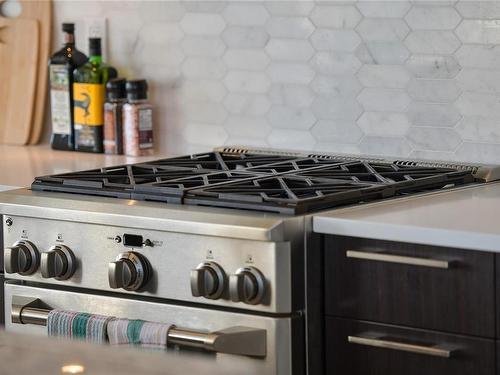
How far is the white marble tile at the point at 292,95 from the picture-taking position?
115 inches

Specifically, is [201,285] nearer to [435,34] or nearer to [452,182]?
[452,182]

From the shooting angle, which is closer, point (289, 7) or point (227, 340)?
point (227, 340)

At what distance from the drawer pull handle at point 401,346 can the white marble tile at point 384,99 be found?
2.75ft

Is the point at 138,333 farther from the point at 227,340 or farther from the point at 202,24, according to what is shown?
the point at 202,24

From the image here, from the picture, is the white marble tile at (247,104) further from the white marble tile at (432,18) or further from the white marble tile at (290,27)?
the white marble tile at (432,18)

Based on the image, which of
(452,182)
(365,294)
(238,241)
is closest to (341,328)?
(365,294)

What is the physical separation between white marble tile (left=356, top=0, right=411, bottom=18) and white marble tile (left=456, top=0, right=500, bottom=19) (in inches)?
5.5

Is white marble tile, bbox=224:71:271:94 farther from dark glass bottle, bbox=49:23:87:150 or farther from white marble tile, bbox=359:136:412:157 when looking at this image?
dark glass bottle, bbox=49:23:87:150

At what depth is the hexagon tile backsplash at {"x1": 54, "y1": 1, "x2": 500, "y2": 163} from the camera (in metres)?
2.66

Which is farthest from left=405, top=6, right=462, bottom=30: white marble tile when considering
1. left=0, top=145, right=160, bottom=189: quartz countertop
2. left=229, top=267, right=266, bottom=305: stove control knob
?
left=229, top=267, right=266, bottom=305: stove control knob

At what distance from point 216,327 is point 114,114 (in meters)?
1.12

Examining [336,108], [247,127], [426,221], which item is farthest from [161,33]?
[426,221]

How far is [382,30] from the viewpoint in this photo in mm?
2766

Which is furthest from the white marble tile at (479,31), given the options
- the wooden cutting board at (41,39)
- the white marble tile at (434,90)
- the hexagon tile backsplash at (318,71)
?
the wooden cutting board at (41,39)
